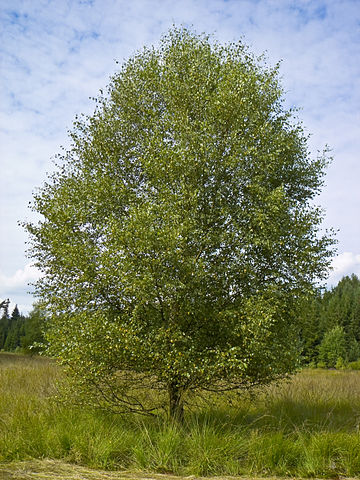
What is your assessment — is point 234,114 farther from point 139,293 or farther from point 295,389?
point 295,389

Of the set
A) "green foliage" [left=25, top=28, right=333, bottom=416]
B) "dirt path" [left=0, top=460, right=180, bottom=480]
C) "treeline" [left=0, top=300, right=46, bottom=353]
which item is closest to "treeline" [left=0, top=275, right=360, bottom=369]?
"treeline" [left=0, top=300, right=46, bottom=353]

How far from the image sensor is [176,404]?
10.9m

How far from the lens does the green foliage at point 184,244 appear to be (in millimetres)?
9523

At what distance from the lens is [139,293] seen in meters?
9.22

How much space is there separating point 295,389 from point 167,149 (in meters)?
10.7

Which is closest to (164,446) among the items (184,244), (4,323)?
(184,244)

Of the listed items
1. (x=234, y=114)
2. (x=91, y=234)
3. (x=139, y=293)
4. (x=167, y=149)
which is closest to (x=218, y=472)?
(x=139, y=293)

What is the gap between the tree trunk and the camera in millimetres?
10672

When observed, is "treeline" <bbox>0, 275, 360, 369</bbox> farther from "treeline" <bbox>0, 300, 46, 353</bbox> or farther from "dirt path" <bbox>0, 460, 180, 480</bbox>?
"dirt path" <bbox>0, 460, 180, 480</bbox>

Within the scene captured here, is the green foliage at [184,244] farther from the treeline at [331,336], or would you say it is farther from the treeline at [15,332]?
the treeline at [331,336]

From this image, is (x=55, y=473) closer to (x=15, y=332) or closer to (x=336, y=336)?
(x=336, y=336)

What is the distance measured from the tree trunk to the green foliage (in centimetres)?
5

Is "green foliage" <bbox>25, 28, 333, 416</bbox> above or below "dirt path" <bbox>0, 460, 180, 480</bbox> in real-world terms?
above

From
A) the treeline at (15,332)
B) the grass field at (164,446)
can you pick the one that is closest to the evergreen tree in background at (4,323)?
the treeline at (15,332)
